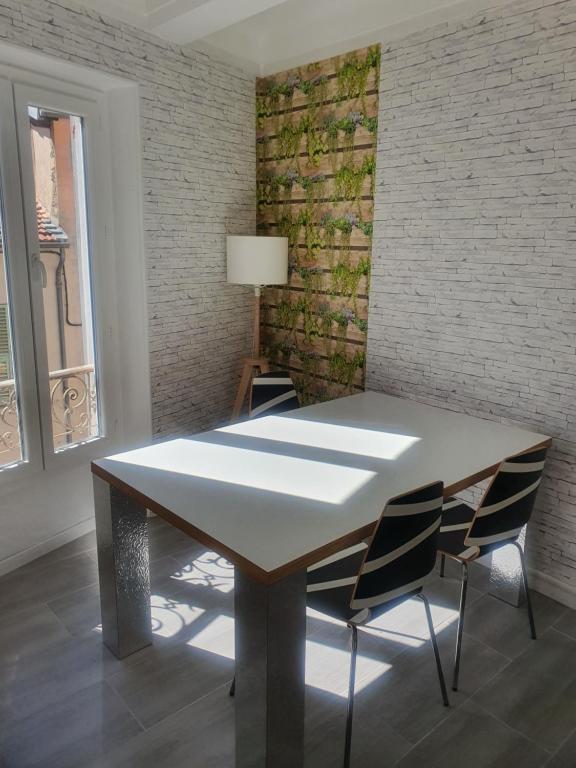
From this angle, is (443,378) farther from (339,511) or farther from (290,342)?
(339,511)

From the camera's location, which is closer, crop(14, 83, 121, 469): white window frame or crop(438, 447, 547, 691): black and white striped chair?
crop(438, 447, 547, 691): black and white striped chair

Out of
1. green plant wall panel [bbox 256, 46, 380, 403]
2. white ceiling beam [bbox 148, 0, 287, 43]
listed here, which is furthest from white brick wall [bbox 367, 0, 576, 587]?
white ceiling beam [bbox 148, 0, 287, 43]

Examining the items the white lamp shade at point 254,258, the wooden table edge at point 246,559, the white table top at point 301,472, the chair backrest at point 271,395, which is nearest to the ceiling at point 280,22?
the white lamp shade at point 254,258

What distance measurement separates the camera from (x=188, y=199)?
135 inches

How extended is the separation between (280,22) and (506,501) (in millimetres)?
3052

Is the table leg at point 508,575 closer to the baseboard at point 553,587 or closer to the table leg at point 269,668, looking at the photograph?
the baseboard at point 553,587

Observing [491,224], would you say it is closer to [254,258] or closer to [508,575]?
[254,258]

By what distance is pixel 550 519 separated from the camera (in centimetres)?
277

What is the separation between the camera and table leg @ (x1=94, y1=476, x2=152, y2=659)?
7.28 ft

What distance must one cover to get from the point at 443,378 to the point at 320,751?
188cm

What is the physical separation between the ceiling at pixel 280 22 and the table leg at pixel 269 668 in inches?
99.9

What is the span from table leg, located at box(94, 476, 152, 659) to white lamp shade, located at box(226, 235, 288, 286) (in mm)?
1699

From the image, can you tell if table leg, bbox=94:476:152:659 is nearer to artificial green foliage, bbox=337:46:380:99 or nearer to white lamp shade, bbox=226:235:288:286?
white lamp shade, bbox=226:235:288:286

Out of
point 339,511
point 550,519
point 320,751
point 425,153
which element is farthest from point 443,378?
point 320,751
